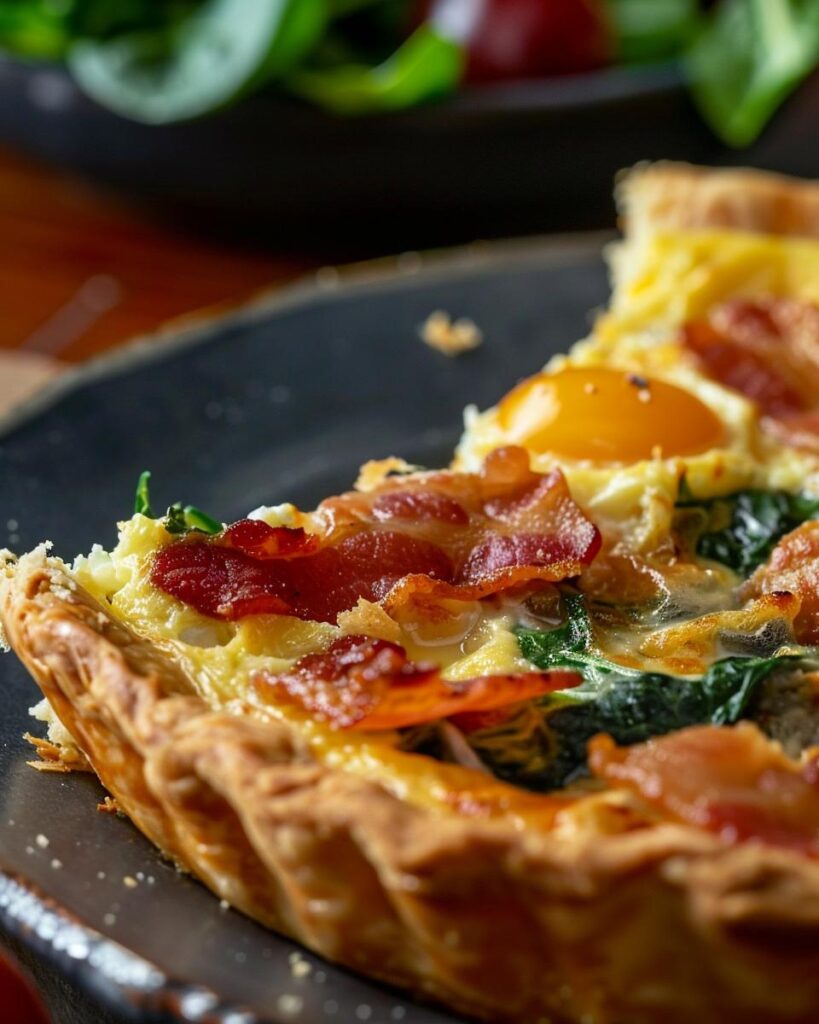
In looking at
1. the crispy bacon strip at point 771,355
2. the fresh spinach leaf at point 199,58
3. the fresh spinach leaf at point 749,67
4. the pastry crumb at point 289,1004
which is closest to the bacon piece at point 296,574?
the pastry crumb at point 289,1004

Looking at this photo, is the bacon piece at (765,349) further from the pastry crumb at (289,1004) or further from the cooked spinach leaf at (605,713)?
the pastry crumb at (289,1004)

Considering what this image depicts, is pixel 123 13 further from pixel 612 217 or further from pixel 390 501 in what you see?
pixel 390 501

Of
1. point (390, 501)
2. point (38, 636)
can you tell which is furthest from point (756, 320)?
point (38, 636)

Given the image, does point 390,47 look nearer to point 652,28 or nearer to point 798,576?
point 652,28

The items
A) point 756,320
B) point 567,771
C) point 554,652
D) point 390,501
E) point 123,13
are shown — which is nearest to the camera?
point 567,771

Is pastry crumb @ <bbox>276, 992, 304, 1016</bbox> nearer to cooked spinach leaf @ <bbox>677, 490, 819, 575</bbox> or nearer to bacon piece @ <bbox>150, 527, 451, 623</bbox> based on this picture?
bacon piece @ <bbox>150, 527, 451, 623</bbox>
